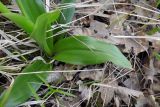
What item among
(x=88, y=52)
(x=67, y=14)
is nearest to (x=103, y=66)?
(x=88, y=52)

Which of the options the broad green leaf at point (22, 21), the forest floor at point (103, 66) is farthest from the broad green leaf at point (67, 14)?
the broad green leaf at point (22, 21)

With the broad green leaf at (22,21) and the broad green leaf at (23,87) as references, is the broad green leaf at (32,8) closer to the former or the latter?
the broad green leaf at (22,21)

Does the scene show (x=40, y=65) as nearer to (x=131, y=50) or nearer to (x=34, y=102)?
(x=34, y=102)

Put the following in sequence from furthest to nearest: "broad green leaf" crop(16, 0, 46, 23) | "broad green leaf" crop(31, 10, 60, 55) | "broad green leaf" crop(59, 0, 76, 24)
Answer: "broad green leaf" crop(59, 0, 76, 24), "broad green leaf" crop(16, 0, 46, 23), "broad green leaf" crop(31, 10, 60, 55)

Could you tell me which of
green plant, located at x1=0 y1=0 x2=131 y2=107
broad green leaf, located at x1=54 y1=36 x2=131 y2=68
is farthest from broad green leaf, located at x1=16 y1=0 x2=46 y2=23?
broad green leaf, located at x1=54 y1=36 x2=131 y2=68

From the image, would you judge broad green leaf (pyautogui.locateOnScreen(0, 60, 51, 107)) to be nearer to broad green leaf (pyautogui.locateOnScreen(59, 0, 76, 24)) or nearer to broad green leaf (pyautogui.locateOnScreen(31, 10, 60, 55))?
broad green leaf (pyautogui.locateOnScreen(31, 10, 60, 55))

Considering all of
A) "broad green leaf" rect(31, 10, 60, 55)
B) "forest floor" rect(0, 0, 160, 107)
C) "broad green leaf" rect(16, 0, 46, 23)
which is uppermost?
"broad green leaf" rect(16, 0, 46, 23)

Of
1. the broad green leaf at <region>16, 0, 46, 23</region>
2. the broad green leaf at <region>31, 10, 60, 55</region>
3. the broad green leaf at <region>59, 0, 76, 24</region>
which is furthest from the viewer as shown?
the broad green leaf at <region>59, 0, 76, 24</region>
